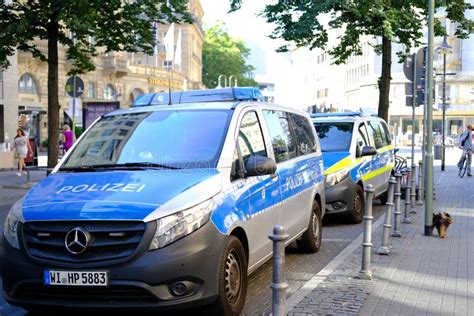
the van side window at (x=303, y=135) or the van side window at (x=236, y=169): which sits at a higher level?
the van side window at (x=303, y=135)

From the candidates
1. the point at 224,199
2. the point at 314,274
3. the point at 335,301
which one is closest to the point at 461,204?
the point at 314,274

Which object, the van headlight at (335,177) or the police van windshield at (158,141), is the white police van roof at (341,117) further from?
the police van windshield at (158,141)

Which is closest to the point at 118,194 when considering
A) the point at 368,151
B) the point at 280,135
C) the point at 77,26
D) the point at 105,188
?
the point at 105,188

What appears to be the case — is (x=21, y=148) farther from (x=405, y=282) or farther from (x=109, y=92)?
(x=109, y=92)

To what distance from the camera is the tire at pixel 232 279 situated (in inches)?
193

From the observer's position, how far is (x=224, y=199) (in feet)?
16.8

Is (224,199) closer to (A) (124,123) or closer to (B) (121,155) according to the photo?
(B) (121,155)

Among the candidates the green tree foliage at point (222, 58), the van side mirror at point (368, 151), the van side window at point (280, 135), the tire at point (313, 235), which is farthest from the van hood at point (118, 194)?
the green tree foliage at point (222, 58)

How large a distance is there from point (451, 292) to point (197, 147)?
2776 mm

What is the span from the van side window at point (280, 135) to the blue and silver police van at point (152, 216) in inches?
10.9

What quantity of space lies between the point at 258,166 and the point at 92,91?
46.6 metres

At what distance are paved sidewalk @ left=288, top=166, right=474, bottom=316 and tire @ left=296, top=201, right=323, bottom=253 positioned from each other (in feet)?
1.69

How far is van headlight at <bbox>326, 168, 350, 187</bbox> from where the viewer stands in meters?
10.8

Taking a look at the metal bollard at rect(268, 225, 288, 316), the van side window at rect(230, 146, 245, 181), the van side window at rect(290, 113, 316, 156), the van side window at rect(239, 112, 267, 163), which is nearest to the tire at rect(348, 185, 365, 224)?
the van side window at rect(290, 113, 316, 156)
